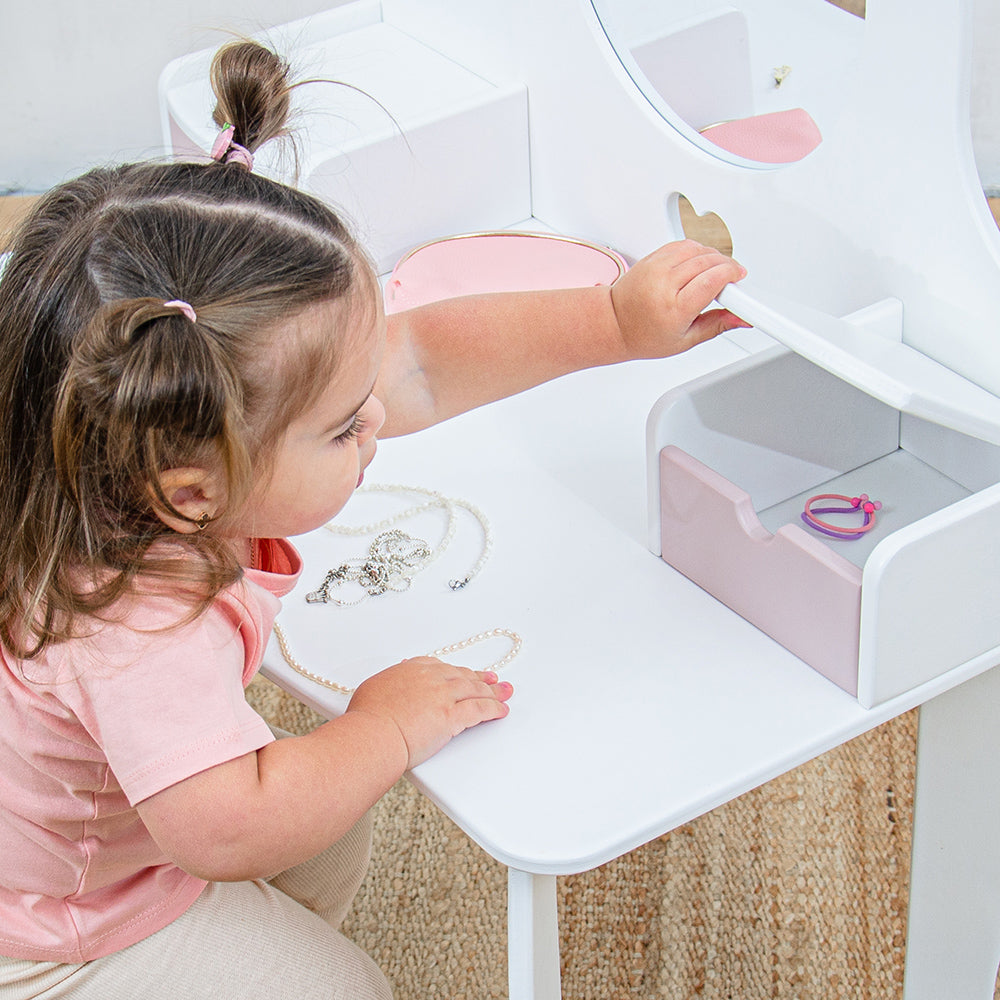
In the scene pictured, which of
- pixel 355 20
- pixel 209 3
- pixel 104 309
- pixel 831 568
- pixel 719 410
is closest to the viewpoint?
pixel 104 309

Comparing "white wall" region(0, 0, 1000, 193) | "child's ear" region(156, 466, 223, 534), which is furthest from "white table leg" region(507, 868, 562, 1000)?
"white wall" region(0, 0, 1000, 193)

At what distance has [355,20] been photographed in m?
1.17

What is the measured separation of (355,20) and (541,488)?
0.54 metres

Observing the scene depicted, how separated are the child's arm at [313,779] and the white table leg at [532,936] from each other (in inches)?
3.1

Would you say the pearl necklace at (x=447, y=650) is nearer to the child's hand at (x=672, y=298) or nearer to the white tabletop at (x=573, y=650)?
the white tabletop at (x=573, y=650)

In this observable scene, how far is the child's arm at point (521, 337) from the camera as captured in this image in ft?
2.53

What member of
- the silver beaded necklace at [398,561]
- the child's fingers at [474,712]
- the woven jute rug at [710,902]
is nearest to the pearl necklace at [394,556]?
the silver beaded necklace at [398,561]

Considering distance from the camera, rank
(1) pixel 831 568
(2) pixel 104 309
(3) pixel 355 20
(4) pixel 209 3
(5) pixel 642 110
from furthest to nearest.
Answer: (4) pixel 209 3 < (3) pixel 355 20 < (5) pixel 642 110 < (1) pixel 831 568 < (2) pixel 104 309

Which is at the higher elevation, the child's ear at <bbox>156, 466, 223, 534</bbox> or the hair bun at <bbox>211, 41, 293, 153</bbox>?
the hair bun at <bbox>211, 41, 293, 153</bbox>

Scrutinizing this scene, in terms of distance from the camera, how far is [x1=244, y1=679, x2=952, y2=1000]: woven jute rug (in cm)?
113

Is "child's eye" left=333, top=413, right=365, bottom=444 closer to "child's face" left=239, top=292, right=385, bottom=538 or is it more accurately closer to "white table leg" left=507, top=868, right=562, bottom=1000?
"child's face" left=239, top=292, right=385, bottom=538

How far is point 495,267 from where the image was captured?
1.02 metres

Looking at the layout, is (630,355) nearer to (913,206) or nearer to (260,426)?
(913,206)

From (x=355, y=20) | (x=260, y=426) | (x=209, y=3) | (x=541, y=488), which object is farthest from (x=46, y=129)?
(x=260, y=426)
